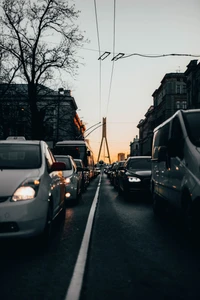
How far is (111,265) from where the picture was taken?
14.4 feet

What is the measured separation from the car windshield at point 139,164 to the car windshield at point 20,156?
7.15 meters

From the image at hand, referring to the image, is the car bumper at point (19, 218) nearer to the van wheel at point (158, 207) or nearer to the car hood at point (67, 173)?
the van wheel at point (158, 207)

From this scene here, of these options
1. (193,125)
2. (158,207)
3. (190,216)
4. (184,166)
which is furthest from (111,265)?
(158,207)

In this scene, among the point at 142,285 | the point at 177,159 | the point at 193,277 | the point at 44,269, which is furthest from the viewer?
the point at 177,159

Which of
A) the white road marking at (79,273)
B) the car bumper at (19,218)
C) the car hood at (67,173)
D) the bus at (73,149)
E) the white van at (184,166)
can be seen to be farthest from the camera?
the bus at (73,149)

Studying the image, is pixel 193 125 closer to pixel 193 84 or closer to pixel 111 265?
pixel 111 265

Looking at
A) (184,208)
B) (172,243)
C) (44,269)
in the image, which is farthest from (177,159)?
(44,269)

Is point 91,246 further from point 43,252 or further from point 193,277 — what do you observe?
point 193,277

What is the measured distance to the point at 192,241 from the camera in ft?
17.8

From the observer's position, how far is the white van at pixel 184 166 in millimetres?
5148

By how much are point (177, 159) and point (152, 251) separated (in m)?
1.72

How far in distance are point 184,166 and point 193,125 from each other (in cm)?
78

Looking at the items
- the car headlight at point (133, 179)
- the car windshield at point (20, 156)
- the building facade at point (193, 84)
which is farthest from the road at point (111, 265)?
the building facade at point (193, 84)

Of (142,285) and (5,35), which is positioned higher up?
(5,35)
